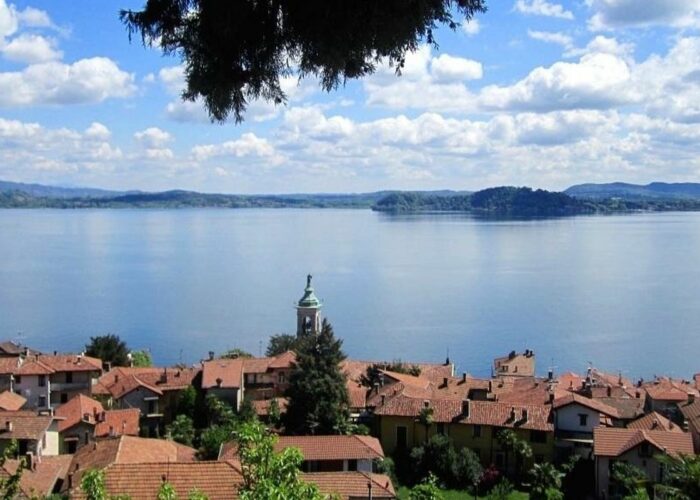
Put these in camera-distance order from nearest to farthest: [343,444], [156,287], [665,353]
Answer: [343,444], [665,353], [156,287]

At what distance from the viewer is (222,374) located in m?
33.6

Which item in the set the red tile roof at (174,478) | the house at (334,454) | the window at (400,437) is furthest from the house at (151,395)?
the red tile roof at (174,478)

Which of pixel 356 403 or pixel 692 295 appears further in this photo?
pixel 692 295

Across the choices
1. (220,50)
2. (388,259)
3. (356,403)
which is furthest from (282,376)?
(388,259)

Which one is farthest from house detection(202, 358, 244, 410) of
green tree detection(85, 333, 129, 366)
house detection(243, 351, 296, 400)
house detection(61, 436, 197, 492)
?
green tree detection(85, 333, 129, 366)

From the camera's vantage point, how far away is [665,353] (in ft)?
194

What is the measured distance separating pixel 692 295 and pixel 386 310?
3165 cm

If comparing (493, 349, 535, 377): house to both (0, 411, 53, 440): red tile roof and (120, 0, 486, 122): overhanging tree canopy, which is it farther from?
(120, 0, 486, 122): overhanging tree canopy

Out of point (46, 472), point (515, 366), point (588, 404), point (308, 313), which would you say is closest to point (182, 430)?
point (46, 472)

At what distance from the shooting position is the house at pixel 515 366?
47688 millimetres

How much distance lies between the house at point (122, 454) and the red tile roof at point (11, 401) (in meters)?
8.22

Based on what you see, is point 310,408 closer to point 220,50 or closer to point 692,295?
point 220,50

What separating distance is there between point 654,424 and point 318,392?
10904 mm

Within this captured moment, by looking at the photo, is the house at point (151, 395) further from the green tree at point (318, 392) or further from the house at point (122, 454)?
the house at point (122, 454)
